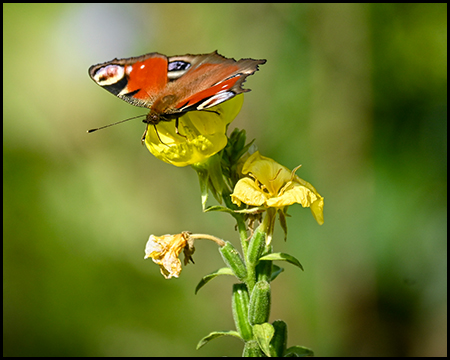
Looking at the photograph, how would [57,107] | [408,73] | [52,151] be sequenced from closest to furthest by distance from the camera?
[408,73] < [52,151] < [57,107]

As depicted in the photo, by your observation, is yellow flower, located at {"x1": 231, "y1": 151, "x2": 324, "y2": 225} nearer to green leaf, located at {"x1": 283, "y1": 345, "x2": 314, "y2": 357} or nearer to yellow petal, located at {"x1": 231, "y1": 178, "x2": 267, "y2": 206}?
yellow petal, located at {"x1": 231, "y1": 178, "x2": 267, "y2": 206}

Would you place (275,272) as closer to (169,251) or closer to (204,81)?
(169,251)

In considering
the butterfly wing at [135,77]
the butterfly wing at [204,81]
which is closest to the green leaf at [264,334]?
the butterfly wing at [204,81]

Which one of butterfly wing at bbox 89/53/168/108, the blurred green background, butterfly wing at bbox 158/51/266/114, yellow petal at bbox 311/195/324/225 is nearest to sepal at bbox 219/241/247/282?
yellow petal at bbox 311/195/324/225

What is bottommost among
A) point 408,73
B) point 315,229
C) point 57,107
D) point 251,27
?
point 315,229

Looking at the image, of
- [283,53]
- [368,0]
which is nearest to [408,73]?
[368,0]

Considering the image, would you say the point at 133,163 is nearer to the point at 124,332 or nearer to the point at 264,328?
the point at 124,332

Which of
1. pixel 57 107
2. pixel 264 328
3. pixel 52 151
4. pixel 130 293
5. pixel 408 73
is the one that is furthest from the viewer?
pixel 57 107
